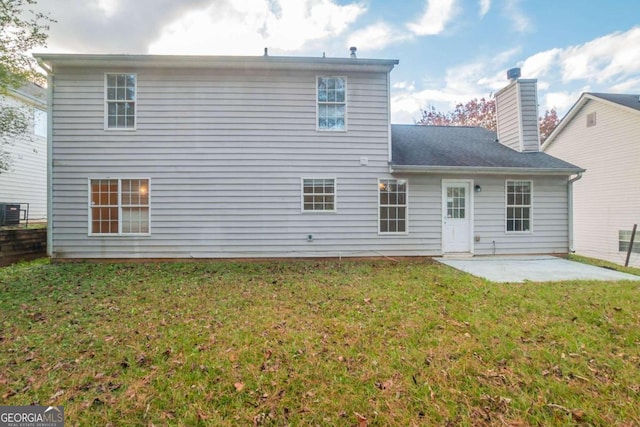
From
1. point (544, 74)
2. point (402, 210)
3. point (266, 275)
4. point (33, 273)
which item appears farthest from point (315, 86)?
point (544, 74)

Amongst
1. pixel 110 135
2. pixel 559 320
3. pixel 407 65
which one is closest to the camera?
pixel 559 320

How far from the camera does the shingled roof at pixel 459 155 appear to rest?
7941 mm

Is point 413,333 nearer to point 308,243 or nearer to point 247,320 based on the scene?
point 247,320

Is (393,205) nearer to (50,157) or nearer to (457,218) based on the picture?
(457,218)

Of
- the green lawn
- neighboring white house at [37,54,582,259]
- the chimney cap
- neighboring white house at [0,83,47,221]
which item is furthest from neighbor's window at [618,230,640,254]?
neighboring white house at [0,83,47,221]

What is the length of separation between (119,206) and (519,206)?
11.5 meters

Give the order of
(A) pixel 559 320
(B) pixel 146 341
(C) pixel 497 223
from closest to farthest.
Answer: (B) pixel 146 341 < (A) pixel 559 320 < (C) pixel 497 223

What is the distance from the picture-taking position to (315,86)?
790 centimetres

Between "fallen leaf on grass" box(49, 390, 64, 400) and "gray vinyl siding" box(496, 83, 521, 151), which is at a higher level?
"gray vinyl siding" box(496, 83, 521, 151)

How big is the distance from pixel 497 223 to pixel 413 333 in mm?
6572

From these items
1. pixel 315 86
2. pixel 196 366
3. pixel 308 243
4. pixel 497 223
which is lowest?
pixel 196 366

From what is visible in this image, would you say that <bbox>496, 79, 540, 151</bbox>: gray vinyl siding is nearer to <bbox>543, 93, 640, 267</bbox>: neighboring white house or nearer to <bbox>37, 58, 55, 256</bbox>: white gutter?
<bbox>543, 93, 640, 267</bbox>: neighboring white house

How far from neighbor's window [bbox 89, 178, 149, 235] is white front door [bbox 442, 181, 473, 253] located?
8560 mm

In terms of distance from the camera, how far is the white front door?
8266 millimetres
